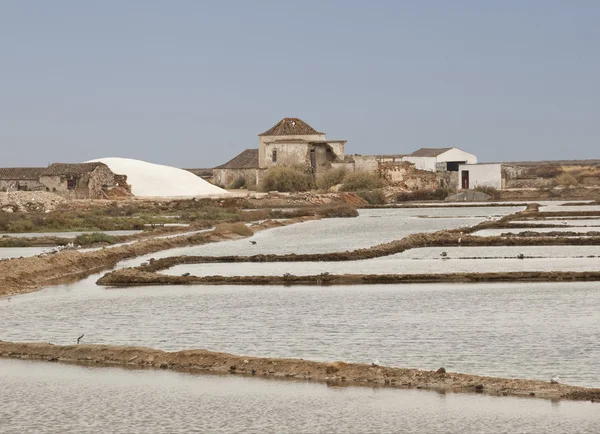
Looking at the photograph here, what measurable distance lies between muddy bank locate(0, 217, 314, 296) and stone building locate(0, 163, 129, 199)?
2186cm

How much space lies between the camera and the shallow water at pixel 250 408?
27.7ft

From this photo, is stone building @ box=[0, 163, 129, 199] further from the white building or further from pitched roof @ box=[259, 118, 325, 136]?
the white building

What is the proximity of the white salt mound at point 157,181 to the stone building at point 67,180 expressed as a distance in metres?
2.36

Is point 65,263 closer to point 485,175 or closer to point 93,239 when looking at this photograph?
point 93,239

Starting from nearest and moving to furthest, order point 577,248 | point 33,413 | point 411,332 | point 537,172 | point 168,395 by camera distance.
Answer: point 33,413
point 168,395
point 411,332
point 577,248
point 537,172

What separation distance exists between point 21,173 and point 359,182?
15.9 m

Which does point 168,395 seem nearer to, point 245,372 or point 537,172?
point 245,372

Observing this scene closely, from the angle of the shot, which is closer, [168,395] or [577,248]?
[168,395]

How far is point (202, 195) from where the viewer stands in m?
53.7

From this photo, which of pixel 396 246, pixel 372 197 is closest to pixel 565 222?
pixel 396 246

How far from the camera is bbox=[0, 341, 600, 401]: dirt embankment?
9266 mm

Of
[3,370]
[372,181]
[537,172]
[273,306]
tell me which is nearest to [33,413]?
[3,370]

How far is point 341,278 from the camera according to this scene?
18.4 meters

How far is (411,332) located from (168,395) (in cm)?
354
